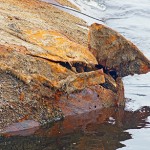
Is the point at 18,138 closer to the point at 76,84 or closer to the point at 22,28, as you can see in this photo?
the point at 76,84

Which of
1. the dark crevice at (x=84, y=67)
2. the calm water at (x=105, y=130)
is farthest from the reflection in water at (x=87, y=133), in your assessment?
the dark crevice at (x=84, y=67)

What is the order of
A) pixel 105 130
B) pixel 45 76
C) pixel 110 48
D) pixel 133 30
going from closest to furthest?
pixel 105 130 → pixel 45 76 → pixel 110 48 → pixel 133 30

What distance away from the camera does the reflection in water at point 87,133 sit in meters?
5.63

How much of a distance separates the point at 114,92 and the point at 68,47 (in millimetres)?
1059

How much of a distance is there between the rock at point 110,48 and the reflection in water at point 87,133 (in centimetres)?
87

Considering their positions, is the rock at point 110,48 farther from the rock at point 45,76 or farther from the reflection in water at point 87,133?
the reflection in water at point 87,133

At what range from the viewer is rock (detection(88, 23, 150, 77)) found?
7.61 m

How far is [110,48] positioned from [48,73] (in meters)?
1.25

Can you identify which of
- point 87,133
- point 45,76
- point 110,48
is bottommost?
point 87,133

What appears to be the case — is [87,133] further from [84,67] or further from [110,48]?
[110,48]

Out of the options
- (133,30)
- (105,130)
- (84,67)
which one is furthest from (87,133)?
(133,30)

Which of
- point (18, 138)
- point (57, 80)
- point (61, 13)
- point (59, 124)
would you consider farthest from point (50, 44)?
point (61, 13)

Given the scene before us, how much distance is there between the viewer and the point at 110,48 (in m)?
7.62

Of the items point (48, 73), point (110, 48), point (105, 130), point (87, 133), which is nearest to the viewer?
point (87, 133)
